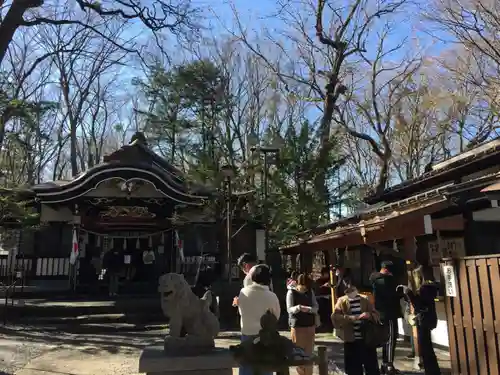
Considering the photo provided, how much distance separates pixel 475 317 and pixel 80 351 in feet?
23.8

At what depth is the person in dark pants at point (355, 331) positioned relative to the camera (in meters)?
5.46

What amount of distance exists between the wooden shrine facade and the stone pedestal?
1102 centimetres

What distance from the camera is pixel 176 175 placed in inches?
730

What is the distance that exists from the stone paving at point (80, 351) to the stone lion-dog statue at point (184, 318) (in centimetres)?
266

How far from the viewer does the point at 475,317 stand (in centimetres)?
516

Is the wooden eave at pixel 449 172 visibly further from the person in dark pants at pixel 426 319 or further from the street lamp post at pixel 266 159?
the person in dark pants at pixel 426 319

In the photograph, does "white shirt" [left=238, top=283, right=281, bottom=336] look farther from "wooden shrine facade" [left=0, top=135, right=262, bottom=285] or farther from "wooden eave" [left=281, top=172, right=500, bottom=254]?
"wooden shrine facade" [left=0, top=135, right=262, bottom=285]

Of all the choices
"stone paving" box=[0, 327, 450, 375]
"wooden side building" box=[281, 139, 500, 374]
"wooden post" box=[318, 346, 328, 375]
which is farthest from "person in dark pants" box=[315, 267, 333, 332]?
"wooden post" box=[318, 346, 328, 375]

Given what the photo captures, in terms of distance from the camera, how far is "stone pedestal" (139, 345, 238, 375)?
4.77 metres

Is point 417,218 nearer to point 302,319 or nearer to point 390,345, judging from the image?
point 390,345

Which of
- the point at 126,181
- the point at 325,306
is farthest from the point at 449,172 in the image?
the point at 126,181

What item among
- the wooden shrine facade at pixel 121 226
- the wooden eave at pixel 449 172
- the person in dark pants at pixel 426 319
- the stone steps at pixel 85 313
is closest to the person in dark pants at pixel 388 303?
the person in dark pants at pixel 426 319

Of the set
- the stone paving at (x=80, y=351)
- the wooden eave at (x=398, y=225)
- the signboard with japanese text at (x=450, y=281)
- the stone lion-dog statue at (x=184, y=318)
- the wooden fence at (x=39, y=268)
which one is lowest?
the stone paving at (x=80, y=351)

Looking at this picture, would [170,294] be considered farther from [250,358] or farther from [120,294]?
[120,294]
